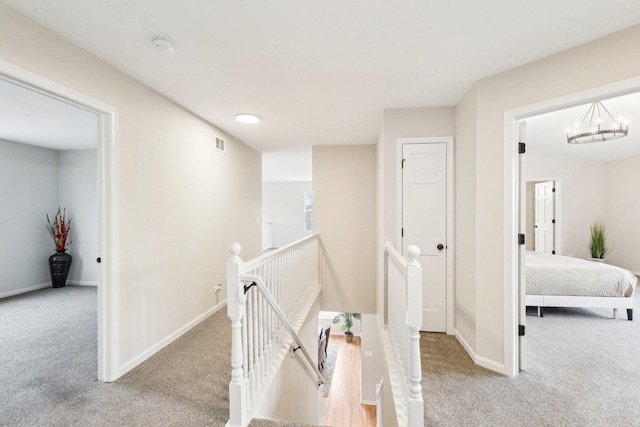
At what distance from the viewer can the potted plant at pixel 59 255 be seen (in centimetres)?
463

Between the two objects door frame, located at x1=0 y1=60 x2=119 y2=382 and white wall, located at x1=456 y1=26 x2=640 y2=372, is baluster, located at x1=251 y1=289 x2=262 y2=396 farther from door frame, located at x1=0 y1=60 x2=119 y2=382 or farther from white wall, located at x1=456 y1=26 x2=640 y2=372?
white wall, located at x1=456 y1=26 x2=640 y2=372

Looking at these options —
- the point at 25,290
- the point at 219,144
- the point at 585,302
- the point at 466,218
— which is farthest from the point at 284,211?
the point at 585,302

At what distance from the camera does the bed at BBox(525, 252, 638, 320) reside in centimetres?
326

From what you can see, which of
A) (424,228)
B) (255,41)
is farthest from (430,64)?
(424,228)

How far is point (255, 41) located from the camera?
179 centimetres

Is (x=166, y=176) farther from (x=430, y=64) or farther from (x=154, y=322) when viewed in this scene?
(x=430, y=64)

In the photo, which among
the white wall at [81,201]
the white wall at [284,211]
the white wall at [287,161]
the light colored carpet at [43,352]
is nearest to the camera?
the light colored carpet at [43,352]

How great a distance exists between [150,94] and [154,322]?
205 cm

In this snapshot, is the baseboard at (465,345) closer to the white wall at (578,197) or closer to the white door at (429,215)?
the white door at (429,215)

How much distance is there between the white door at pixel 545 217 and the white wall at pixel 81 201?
8.87 metres

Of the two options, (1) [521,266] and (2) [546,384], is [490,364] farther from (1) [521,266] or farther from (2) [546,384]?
(1) [521,266]

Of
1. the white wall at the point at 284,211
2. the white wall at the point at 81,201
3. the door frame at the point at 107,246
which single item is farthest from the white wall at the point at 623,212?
the white wall at the point at 81,201

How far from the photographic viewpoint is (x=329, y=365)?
6977 mm

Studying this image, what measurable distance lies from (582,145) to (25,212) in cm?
964
